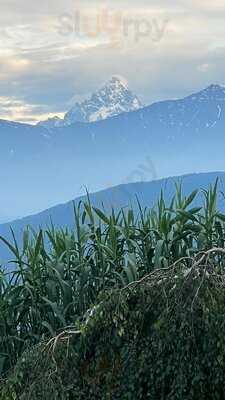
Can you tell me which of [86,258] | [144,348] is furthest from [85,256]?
[144,348]

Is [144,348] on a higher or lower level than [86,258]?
lower

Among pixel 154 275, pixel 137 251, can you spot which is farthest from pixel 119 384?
pixel 137 251

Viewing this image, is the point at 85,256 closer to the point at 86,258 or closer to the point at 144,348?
the point at 86,258

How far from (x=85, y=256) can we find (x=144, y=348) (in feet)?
6.83

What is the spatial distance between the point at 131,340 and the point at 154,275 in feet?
1.29

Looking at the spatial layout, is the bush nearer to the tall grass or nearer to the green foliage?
the green foliage

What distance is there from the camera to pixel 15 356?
642 centimetres

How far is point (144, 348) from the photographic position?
4484mm

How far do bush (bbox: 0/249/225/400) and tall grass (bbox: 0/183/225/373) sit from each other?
135 cm

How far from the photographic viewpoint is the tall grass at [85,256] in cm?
624

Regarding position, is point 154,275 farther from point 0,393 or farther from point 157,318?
point 0,393

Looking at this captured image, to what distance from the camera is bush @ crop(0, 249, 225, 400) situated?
4316mm

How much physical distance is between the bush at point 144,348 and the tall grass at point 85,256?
4.44 feet

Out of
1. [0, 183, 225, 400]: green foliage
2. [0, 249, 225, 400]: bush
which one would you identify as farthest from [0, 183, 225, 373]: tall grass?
[0, 249, 225, 400]: bush
